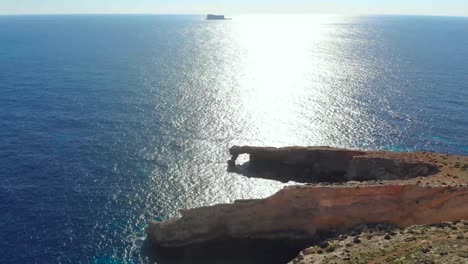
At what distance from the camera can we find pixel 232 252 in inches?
2643

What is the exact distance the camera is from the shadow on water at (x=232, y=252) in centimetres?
6544

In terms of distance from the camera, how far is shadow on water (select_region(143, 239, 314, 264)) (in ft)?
215

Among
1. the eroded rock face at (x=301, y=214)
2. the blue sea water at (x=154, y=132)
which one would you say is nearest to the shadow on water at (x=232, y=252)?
the eroded rock face at (x=301, y=214)

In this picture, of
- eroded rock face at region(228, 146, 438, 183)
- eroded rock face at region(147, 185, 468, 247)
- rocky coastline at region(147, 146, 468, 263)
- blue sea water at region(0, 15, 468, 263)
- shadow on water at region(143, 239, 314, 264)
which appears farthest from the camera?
eroded rock face at region(228, 146, 438, 183)

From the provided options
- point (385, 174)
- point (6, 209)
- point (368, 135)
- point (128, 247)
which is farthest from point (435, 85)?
point (6, 209)

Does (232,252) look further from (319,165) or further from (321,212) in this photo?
(319,165)

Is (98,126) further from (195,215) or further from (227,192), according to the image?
(195,215)

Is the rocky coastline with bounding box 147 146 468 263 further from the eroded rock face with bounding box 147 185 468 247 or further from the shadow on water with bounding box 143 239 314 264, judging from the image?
the shadow on water with bounding box 143 239 314 264

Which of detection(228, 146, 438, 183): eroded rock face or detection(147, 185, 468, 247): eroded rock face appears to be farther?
detection(228, 146, 438, 183): eroded rock face

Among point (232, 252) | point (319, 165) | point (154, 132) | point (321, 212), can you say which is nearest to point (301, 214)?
point (321, 212)

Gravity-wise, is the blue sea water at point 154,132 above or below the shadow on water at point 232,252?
above

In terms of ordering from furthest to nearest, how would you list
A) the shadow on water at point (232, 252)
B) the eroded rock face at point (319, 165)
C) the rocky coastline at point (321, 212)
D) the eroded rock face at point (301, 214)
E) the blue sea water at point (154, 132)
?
the eroded rock face at point (319, 165) < the blue sea water at point (154, 132) < the eroded rock face at point (301, 214) < the shadow on water at point (232, 252) < the rocky coastline at point (321, 212)

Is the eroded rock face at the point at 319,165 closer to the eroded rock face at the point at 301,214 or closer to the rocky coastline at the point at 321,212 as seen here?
the rocky coastline at the point at 321,212

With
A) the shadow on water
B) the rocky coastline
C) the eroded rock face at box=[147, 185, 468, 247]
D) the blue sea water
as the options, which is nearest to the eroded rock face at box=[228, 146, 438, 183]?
the blue sea water
